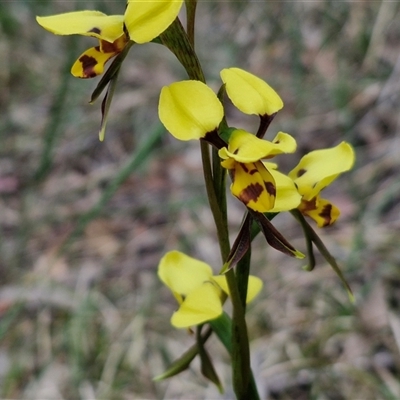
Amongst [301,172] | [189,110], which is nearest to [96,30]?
[189,110]

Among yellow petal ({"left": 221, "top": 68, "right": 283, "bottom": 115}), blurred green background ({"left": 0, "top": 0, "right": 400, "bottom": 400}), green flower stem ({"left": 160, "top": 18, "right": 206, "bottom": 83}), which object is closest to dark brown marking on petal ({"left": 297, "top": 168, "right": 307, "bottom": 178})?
yellow petal ({"left": 221, "top": 68, "right": 283, "bottom": 115})

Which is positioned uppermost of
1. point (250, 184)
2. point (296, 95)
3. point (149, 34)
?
point (149, 34)

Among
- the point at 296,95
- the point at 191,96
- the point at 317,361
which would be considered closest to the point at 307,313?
the point at 317,361

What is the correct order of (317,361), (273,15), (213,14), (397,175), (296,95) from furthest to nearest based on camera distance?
(213,14) → (273,15) → (296,95) → (397,175) → (317,361)

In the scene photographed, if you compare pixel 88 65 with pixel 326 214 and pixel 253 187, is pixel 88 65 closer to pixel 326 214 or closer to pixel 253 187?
pixel 253 187

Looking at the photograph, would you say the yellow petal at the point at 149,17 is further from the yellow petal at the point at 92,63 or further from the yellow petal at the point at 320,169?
the yellow petal at the point at 320,169

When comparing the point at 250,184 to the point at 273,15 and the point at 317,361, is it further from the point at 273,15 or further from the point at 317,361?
the point at 273,15
